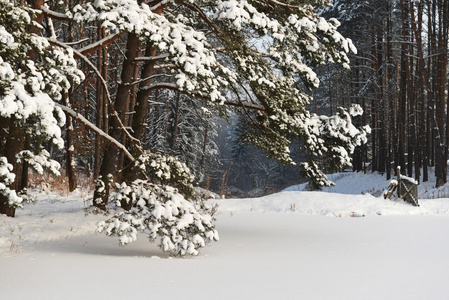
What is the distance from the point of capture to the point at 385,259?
546cm

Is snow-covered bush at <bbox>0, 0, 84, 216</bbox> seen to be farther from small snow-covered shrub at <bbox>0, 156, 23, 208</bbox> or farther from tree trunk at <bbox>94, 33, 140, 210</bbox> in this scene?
tree trunk at <bbox>94, 33, 140, 210</bbox>

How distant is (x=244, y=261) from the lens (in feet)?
17.6

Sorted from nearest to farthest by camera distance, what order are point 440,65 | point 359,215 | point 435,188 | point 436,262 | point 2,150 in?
point 436,262 < point 2,150 < point 359,215 < point 435,188 < point 440,65

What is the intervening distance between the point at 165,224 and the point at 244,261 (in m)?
1.24

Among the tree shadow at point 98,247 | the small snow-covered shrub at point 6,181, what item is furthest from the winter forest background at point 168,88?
the tree shadow at point 98,247

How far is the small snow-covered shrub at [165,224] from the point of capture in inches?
222

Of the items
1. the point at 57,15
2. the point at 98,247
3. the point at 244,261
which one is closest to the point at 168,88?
the point at 57,15

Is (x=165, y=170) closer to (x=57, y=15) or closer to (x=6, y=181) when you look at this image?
(x=6, y=181)

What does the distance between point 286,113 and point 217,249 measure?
10.6 ft

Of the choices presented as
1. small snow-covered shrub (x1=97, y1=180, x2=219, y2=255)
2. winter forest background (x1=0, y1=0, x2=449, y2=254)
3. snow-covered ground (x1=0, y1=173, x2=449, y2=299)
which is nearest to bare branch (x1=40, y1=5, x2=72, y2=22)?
winter forest background (x1=0, y1=0, x2=449, y2=254)

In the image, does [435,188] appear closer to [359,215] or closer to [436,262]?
[359,215]

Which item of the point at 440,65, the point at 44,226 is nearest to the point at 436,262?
the point at 44,226

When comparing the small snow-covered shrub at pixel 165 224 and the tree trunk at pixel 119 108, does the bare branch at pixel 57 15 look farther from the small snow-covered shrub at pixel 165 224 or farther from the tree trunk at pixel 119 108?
the small snow-covered shrub at pixel 165 224

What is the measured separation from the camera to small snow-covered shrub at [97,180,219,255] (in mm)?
5641
